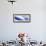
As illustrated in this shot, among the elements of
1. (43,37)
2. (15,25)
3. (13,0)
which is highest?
(13,0)

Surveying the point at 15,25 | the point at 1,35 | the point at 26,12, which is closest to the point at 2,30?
the point at 1,35

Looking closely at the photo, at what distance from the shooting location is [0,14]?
567 centimetres

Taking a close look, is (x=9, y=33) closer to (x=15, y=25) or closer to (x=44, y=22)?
(x=15, y=25)

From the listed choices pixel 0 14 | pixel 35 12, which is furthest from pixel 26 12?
pixel 0 14

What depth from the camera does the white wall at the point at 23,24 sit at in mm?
5637

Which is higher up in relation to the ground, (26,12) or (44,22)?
(26,12)

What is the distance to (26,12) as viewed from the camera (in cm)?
563

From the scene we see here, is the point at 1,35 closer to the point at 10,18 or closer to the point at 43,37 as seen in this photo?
the point at 10,18

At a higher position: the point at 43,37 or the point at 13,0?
the point at 13,0

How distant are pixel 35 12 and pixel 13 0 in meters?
1.00

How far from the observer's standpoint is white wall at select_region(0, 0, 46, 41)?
5637 millimetres

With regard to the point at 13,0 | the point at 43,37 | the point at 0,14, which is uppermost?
the point at 13,0

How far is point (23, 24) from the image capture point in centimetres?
564

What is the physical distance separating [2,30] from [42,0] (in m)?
2.00
